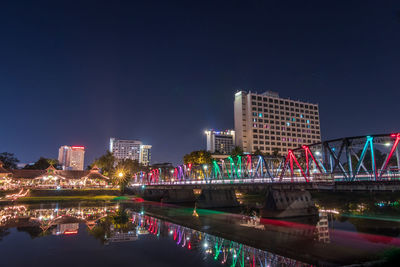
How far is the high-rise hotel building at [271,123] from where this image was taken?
171 m

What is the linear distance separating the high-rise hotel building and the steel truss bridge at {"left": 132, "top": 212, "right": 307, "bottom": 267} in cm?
13545

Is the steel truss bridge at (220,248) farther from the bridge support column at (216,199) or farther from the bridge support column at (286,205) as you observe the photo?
the bridge support column at (216,199)

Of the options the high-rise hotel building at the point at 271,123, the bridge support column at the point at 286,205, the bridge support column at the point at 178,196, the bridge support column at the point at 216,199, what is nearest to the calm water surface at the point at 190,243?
the bridge support column at the point at 286,205

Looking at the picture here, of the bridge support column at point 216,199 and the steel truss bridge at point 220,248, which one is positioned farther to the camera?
the bridge support column at point 216,199

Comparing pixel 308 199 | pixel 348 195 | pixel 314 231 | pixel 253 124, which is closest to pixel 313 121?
pixel 253 124

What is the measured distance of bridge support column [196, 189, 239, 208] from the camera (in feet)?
228

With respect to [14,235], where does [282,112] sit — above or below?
above

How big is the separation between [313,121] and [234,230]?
7048 inches

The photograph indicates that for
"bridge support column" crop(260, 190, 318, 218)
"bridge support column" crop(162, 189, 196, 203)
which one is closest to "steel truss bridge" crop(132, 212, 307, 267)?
"bridge support column" crop(260, 190, 318, 218)

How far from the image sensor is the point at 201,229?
120 ft

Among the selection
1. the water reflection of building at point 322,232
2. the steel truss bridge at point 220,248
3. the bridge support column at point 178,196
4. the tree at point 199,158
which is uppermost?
the tree at point 199,158

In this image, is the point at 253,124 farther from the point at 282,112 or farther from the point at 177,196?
the point at 177,196

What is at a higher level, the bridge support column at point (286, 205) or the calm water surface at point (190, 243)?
the bridge support column at point (286, 205)

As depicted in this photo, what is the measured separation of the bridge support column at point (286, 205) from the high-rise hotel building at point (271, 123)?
11849 cm
